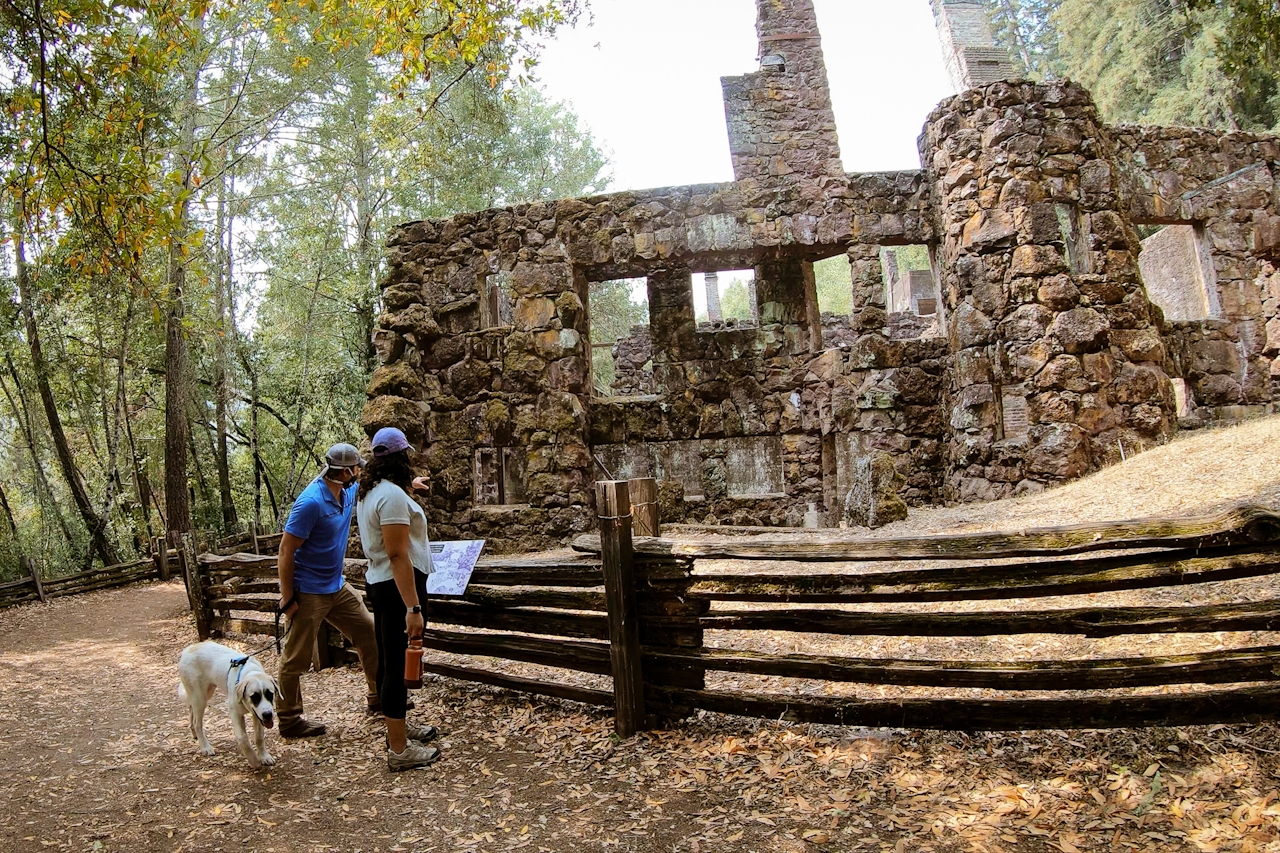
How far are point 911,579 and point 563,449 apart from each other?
6.61 metres

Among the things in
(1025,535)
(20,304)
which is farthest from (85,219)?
(20,304)

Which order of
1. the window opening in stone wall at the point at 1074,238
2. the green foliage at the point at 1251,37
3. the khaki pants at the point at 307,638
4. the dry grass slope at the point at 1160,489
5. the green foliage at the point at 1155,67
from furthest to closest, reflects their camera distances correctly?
1. the green foliage at the point at 1155,67
2. the window opening in stone wall at the point at 1074,238
3. the dry grass slope at the point at 1160,489
4. the green foliage at the point at 1251,37
5. the khaki pants at the point at 307,638

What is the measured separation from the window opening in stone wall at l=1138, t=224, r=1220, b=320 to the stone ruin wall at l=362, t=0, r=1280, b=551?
165mm

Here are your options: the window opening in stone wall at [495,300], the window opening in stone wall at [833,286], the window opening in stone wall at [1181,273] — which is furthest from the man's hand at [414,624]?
the window opening in stone wall at [833,286]

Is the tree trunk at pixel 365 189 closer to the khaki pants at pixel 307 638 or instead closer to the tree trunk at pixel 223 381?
the tree trunk at pixel 223 381

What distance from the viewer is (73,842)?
3748 millimetres

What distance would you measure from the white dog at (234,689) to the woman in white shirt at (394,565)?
0.69 m

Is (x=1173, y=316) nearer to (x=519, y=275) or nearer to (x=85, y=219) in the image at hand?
(x=519, y=275)

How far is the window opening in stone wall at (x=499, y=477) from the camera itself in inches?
411

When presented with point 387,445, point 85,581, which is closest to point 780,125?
point 387,445

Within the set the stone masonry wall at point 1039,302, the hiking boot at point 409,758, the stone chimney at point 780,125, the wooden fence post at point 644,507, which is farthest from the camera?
the stone chimney at point 780,125

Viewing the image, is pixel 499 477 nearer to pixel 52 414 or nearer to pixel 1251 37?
pixel 1251 37

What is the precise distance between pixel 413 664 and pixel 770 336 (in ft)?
25.3

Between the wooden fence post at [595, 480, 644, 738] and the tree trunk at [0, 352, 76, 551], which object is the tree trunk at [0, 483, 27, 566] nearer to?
the tree trunk at [0, 352, 76, 551]
